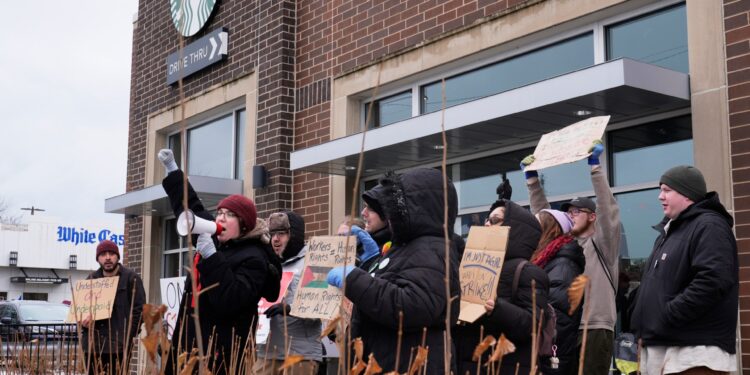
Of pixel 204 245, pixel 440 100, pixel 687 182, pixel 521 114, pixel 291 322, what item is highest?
pixel 440 100

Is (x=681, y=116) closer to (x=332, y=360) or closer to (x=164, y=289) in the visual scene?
(x=332, y=360)

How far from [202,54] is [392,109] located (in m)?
3.68

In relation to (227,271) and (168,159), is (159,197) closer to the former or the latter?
(168,159)

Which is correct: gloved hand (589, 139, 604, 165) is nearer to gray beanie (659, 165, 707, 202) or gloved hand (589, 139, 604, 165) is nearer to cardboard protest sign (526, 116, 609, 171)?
cardboard protest sign (526, 116, 609, 171)

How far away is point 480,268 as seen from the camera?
3986mm

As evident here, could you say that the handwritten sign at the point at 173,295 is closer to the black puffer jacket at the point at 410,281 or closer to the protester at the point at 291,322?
the protester at the point at 291,322

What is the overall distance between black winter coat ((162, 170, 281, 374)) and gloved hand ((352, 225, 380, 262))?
0.56 m

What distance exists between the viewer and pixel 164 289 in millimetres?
7434

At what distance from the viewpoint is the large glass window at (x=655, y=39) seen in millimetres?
6504

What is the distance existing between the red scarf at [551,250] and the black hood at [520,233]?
0.75 metres

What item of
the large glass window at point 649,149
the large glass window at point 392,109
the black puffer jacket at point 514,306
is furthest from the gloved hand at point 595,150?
the large glass window at point 392,109

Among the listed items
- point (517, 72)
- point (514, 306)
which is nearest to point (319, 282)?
point (514, 306)

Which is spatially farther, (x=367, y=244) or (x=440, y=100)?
(x=440, y=100)

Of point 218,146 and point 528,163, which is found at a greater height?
point 218,146
